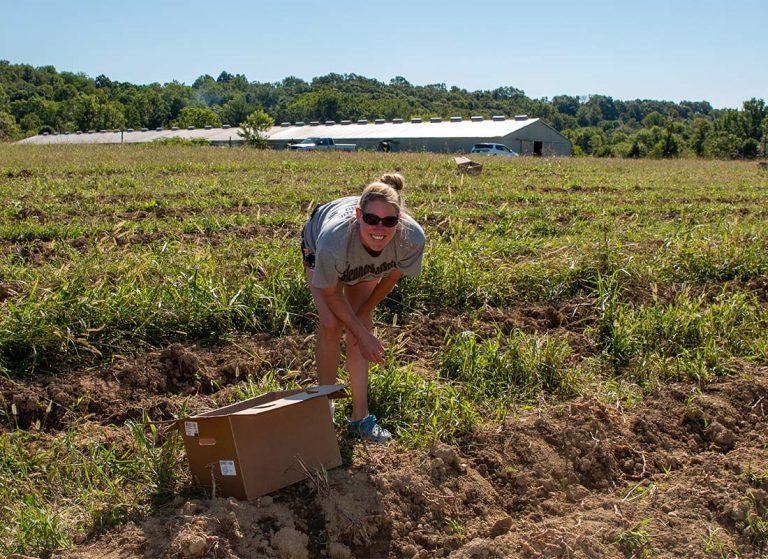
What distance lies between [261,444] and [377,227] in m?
1.17

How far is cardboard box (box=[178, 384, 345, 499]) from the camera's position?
126 inches

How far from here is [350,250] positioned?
147 inches

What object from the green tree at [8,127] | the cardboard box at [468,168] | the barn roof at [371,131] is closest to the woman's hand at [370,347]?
the cardboard box at [468,168]

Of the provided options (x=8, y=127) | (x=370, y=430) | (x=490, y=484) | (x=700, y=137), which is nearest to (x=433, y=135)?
(x=700, y=137)

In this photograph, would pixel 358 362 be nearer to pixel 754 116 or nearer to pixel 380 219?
pixel 380 219

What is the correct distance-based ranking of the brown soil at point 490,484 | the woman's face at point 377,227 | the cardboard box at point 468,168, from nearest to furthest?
1. the brown soil at point 490,484
2. the woman's face at point 377,227
3. the cardboard box at point 468,168

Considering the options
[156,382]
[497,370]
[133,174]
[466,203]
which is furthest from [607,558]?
[133,174]

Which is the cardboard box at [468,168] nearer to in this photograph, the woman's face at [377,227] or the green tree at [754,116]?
the woman's face at [377,227]

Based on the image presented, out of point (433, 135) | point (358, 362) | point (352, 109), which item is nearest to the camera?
point (358, 362)

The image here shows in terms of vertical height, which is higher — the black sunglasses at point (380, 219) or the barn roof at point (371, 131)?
the barn roof at point (371, 131)

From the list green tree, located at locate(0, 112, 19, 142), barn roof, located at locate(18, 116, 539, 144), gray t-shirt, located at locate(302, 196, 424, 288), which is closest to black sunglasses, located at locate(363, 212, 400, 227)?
gray t-shirt, located at locate(302, 196, 424, 288)

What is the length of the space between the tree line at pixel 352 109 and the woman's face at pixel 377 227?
40.6m

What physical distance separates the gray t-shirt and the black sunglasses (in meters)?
0.18

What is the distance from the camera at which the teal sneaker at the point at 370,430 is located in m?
3.98
